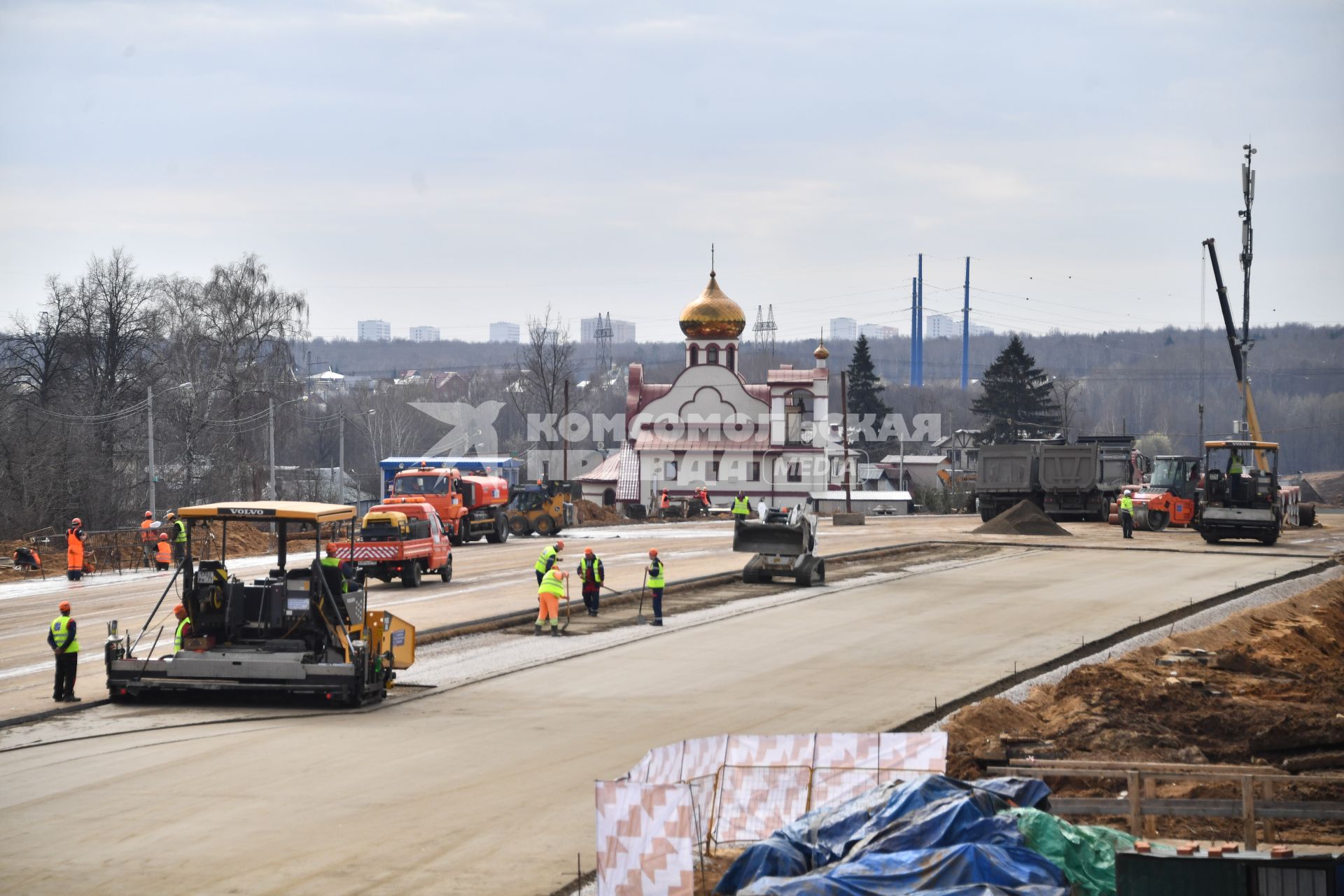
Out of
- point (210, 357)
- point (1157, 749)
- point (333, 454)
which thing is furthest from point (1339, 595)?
point (333, 454)

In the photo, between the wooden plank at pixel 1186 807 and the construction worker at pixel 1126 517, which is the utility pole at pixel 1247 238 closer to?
the construction worker at pixel 1126 517

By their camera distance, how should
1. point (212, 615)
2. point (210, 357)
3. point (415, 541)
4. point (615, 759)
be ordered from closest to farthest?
1. point (615, 759)
2. point (212, 615)
3. point (415, 541)
4. point (210, 357)

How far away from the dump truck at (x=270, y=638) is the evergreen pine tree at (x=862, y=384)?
4369 inches

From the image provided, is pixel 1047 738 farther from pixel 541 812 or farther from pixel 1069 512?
pixel 1069 512

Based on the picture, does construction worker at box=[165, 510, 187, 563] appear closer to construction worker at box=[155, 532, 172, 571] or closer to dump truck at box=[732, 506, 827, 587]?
construction worker at box=[155, 532, 172, 571]

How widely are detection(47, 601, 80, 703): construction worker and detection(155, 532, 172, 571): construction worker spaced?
21.1 m

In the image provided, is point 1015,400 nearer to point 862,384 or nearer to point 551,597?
point 862,384

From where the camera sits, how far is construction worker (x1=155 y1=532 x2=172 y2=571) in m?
39.5

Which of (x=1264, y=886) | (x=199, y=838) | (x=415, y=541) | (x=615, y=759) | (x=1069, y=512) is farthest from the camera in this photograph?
(x=1069, y=512)

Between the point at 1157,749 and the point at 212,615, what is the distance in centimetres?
1196

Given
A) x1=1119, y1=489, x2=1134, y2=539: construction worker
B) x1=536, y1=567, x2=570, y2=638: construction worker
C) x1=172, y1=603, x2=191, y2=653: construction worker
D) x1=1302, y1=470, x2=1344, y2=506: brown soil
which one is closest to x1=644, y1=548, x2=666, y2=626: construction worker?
x1=536, y1=567, x2=570, y2=638: construction worker

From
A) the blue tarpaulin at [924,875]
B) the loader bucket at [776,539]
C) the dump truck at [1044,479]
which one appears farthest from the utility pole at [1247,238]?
the blue tarpaulin at [924,875]

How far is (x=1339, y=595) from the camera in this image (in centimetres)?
3120

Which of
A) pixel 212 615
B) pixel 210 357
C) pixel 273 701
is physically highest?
pixel 210 357
